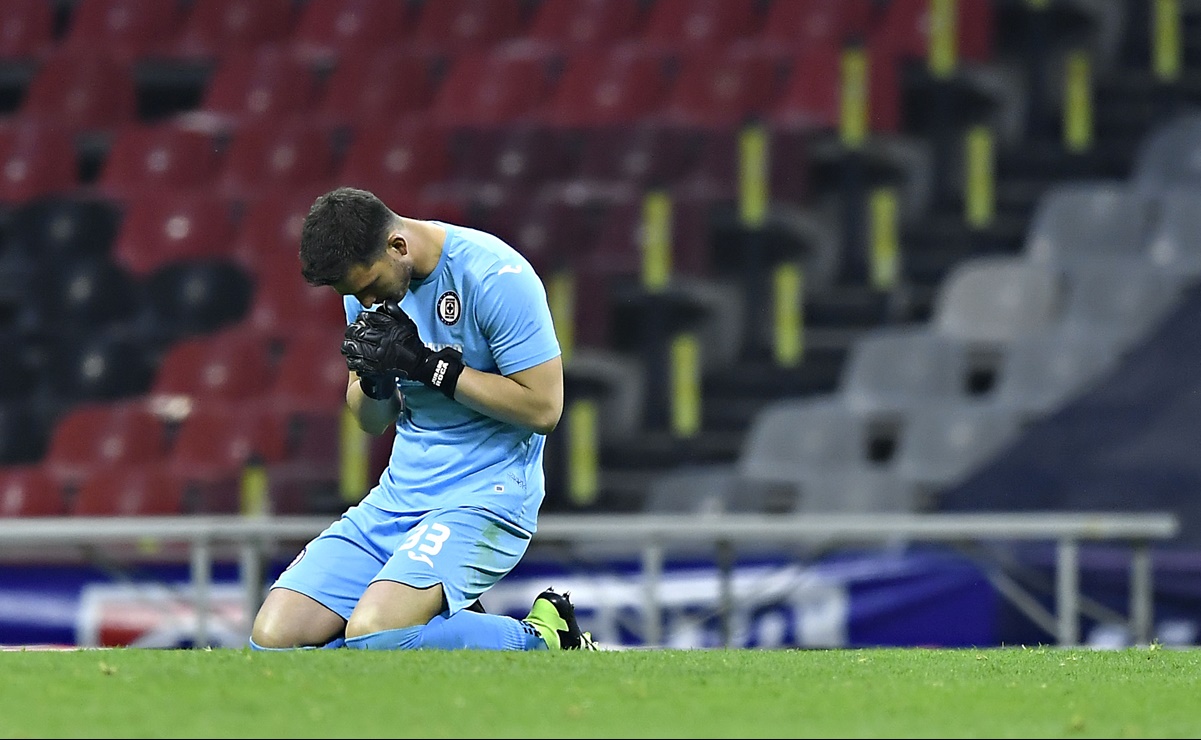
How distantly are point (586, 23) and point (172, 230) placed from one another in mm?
2988

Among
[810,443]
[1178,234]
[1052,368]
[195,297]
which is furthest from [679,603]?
[195,297]

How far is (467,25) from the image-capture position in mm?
12914

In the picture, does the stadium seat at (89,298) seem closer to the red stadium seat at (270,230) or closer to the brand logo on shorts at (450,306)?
the red stadium seat at (270,230)

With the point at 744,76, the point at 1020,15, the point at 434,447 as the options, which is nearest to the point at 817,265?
the point at 744,76

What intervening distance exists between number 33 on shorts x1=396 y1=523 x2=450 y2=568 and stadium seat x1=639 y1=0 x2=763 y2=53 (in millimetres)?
7681

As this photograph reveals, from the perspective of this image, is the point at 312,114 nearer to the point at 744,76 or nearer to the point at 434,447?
the point at 744,76

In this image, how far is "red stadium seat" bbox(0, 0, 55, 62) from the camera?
13094mm

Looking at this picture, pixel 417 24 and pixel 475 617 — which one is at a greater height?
pixel 417 24

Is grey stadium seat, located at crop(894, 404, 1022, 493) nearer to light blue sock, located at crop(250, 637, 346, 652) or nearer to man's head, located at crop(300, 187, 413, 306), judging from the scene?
light blue sock, located at crop(250, 637, 346, 652)

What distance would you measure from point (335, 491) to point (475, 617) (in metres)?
5.52

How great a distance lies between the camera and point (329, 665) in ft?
14.2

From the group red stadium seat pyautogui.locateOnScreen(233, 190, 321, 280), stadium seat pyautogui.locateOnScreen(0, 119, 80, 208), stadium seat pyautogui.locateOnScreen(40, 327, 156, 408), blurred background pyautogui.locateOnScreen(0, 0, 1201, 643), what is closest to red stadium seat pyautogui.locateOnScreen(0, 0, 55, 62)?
blurred background pyautogui.locateOnScreen(0, 0, 1201, 643)

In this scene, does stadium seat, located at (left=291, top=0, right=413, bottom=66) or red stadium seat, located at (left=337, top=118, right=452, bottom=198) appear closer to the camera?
red stadium seat, located at (left=337, top=118, right=452, bottom=198)

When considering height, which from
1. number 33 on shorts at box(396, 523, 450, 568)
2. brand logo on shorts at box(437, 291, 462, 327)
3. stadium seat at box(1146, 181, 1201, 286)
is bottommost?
number 33 on shorts at box(396, 523, 450, 568)
